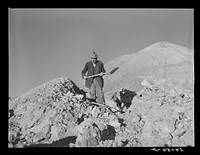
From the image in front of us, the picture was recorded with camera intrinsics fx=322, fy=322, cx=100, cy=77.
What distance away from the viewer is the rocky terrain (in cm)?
462

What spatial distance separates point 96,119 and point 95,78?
0.62m

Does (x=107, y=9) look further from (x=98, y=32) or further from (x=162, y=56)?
(x=162, y=56)

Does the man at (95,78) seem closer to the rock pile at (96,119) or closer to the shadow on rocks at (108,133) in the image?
the rock pile at (96,119)

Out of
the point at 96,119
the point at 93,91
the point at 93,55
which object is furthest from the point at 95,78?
the point at 96,119

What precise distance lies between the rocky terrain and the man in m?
0.13

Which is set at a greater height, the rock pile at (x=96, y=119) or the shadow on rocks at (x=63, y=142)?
the rock pile at (x=96, y=119)

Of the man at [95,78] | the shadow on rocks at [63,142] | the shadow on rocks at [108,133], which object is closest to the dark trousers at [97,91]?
the man at [95,78]

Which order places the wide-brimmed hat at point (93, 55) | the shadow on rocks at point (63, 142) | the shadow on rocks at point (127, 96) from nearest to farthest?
the shadow on rocks at point (63, 142) < the wide-brimmed hat at point (93, 55) < the shadow on rocks at point (127, 96)

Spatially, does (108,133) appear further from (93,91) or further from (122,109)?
(93,91)

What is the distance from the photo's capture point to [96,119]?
15.8 ft

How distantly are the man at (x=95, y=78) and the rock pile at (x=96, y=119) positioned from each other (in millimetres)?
167

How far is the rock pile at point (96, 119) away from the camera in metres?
4.61

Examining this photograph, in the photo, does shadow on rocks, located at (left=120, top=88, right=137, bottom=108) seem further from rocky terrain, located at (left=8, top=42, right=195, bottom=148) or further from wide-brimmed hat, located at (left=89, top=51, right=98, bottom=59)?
wide-brimmed hat, located at (left=89, top=51, right=98, bottom=59)

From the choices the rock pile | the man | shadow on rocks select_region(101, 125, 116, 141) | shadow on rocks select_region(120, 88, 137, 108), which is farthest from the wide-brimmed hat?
shadow on rocks select_region(101, 125, 116, 141)
